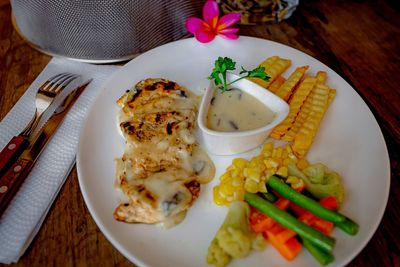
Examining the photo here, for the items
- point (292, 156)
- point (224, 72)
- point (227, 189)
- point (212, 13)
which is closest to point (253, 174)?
point (227, 189)

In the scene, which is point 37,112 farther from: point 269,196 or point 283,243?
point 283,243

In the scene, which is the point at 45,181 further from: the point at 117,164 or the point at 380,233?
the point at 380,233

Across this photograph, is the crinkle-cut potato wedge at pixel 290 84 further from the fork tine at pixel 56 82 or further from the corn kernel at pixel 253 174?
the fork tine at pixel 56 82

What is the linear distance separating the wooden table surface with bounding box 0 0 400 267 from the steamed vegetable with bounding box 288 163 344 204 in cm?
25

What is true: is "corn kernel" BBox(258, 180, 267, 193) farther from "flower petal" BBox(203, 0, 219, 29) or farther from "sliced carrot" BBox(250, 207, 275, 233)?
"flower petal" BBox(203, 0, 219, 29)

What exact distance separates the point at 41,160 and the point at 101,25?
2.49ft

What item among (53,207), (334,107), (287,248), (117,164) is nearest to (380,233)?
(287,248)

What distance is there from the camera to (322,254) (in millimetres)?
1285

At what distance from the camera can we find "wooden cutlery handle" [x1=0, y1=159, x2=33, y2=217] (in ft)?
4.98

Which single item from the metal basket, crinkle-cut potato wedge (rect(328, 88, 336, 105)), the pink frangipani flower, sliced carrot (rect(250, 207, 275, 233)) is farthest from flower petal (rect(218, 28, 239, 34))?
sliced carrot (rect(250, 207, 275, 233))

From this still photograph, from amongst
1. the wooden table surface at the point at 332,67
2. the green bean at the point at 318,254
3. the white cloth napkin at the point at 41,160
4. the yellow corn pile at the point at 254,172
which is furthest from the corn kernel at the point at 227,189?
the white cloth napkin at the point at 41,160

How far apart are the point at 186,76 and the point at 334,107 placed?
0.75 meters

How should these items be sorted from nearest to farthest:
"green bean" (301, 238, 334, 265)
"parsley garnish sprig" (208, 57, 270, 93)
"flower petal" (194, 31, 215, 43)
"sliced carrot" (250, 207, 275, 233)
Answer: "green bean" (301, 238, 334, 265), "sliced carrot" (250, 207, 275, 233), "parsley garnish sprig" (208, 57, 270, 93), "flower petal" (194, 31, 215, 43)

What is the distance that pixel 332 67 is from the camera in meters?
2.29
